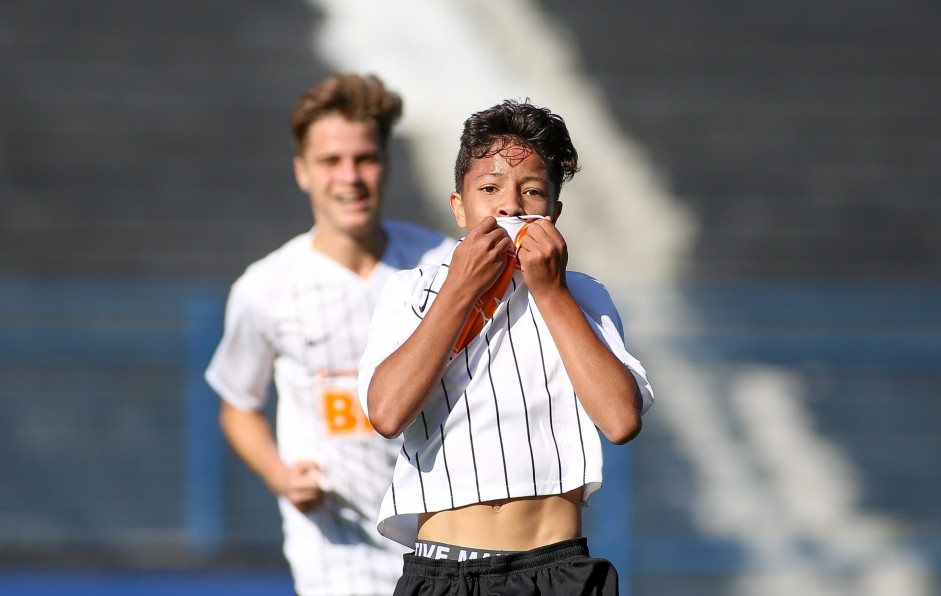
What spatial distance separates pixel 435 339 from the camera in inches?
73.4

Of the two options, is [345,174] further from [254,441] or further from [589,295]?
[589,295]

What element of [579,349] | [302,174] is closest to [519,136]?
[579,349]

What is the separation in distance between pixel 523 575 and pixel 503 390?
0.29 metres

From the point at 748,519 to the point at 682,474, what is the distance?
33 centimetres

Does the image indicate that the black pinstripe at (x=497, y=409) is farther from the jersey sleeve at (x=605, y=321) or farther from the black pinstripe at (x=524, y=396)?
the jersey sleeve at (x=605, y=321)

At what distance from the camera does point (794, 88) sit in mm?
7133

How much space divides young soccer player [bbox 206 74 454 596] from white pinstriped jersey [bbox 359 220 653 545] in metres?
1.04

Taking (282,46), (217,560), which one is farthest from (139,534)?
(282,46)

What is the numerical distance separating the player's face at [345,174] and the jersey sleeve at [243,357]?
0.30 m

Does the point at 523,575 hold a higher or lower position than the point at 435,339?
lower

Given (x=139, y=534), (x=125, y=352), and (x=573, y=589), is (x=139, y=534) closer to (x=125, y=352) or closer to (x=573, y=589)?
(x=125, y=352)

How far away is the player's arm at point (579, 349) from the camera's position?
6.14ft

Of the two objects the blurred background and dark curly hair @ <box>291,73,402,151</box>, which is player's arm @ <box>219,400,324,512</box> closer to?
dark curly hair @ <box>291,73,402,151</box>

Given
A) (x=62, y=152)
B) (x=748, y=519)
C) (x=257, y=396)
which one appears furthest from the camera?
(x=62, y=152)
